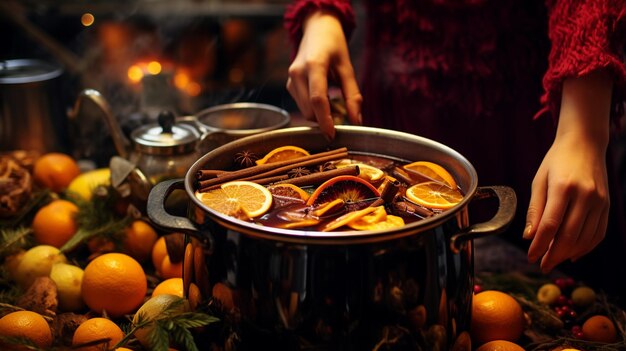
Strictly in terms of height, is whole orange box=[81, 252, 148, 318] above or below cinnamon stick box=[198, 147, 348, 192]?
below

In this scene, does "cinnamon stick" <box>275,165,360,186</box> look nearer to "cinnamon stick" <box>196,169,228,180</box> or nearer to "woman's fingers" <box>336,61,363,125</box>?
"cinnamon stick" <box>196,169,228,180</box>

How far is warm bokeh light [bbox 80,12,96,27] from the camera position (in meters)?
3.64

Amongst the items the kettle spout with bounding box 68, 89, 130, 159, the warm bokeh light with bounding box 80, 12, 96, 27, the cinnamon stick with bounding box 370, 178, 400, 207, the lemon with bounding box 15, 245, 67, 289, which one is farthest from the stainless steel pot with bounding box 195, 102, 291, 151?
the warm bokeh light with bounding box 80, 12, 96, 27

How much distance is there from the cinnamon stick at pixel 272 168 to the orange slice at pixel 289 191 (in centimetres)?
6

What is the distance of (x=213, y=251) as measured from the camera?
981 millimetres

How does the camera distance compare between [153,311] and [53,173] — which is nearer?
[153,311]

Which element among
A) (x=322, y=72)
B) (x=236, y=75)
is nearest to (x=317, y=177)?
(x=322, y=72)

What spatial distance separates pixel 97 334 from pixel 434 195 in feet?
2.18

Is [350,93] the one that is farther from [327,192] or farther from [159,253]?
[159,253]

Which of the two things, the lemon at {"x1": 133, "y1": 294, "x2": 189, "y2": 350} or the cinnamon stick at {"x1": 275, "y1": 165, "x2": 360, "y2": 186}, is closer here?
the lemon at {"x1": 133, "y1": 294, "x2": 189, "y2": 350}

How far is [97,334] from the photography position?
112 centimetres

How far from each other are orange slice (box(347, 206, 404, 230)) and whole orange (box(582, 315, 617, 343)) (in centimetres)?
51

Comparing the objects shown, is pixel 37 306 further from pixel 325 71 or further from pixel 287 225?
pixel 325 71

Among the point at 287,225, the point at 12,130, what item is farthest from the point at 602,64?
the point at 12,130
